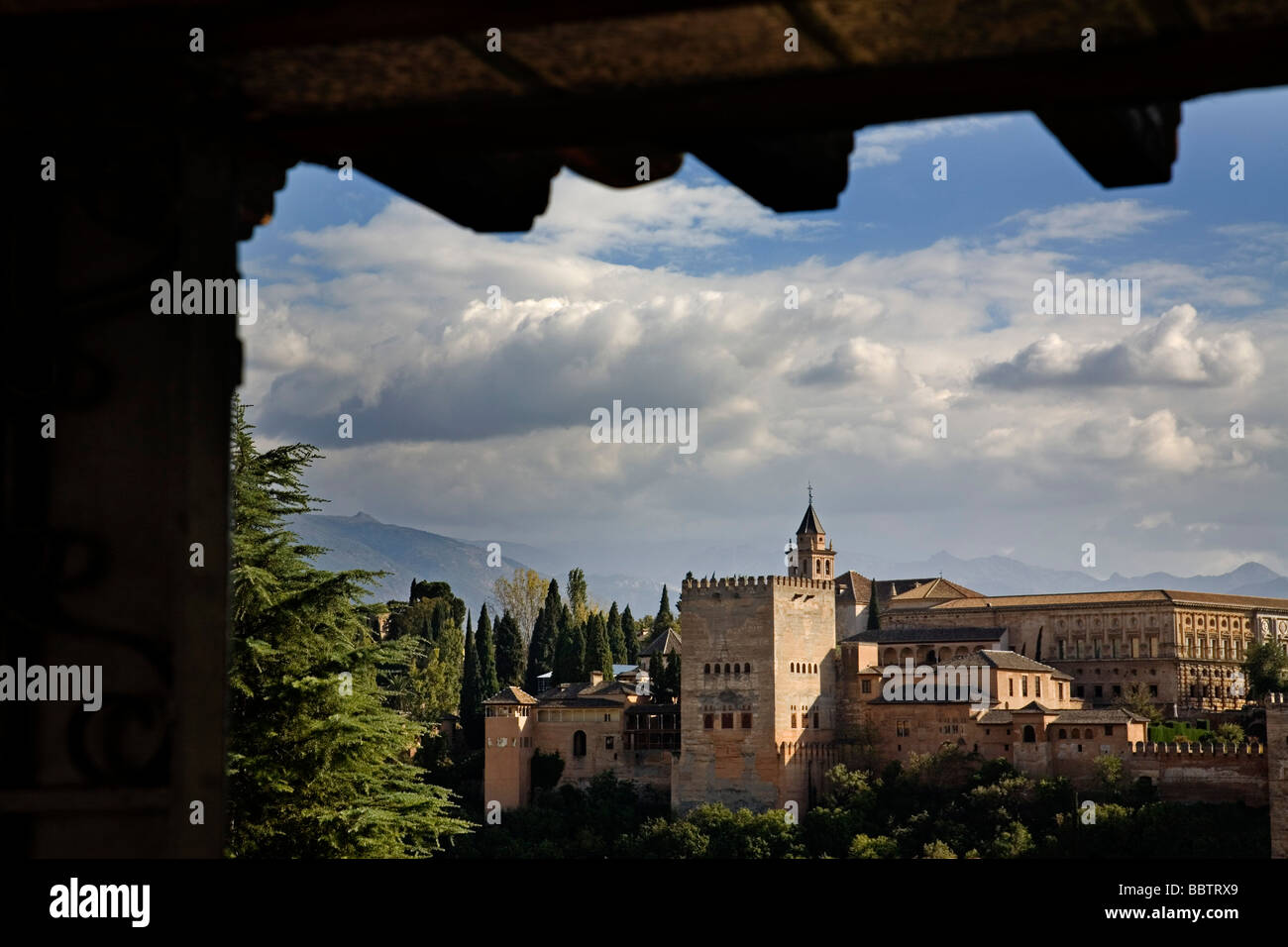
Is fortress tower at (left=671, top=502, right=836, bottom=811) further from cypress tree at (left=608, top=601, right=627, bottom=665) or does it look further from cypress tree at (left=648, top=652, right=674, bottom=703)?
cypress tree at (left=608, top=601, right=627, bottom=665)

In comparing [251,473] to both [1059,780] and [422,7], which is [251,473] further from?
[1059,780]

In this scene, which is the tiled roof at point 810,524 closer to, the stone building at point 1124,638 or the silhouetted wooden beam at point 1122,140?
the stone building at point 1124,638

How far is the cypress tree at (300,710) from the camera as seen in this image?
56.9ft

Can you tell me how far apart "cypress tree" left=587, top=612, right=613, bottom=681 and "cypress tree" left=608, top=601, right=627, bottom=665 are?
4.77m

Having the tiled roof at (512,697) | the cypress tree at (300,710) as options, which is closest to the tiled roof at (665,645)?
the tiled roof at (512,697)

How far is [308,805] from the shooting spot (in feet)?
58.2

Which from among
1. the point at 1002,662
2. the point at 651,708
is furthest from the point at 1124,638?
the point at 651,708

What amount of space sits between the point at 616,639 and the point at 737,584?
1626 cm

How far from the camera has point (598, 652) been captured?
7169 cm

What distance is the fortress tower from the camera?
199 feet

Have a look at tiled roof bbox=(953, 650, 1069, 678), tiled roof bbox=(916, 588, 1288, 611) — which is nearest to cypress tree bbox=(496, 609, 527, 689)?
tiled roof bbox=(916, 588, 1288, 611)

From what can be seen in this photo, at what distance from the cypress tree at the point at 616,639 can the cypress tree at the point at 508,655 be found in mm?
4483
